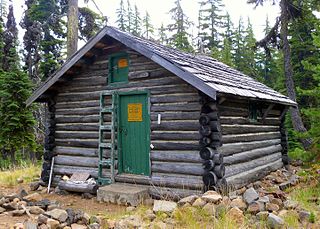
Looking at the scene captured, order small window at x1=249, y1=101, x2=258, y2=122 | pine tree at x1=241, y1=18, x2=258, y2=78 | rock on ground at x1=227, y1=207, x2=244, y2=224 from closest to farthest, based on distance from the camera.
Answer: rock on ground at x1=227, y1=207, x2=244, y2=224
small window at x1=249, y1=101, x2=258, y2=122
pine tree at x1=241, y1=18, x2=258, y2=78

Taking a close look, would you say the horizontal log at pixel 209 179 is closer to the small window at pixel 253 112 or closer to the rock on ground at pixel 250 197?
the rock on ground at pixel 250 197

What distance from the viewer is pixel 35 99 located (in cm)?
1001

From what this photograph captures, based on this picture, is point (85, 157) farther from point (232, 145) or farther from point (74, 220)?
point (232, 145)

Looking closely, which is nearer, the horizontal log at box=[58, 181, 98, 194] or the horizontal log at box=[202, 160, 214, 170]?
the horizontal log at box=[202, 160, 214, 170]

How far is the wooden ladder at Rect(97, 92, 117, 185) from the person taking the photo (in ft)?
29.4

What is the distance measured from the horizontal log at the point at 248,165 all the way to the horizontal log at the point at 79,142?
3872mm

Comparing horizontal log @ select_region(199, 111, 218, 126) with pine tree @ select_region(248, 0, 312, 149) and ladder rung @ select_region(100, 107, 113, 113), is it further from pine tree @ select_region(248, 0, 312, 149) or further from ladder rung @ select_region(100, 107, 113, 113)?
pine tree @ select_region(248, 0, 312, 149)

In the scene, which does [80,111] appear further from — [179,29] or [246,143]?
[179,29]

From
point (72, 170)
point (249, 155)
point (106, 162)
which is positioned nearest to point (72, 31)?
point (72, 170)

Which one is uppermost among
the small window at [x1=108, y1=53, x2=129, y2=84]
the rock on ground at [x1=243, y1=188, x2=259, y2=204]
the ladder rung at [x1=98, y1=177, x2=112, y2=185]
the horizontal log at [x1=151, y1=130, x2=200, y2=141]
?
the small window at [x1=108, y1=53, x2=129, y2=84]

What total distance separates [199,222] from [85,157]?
5.15 metres

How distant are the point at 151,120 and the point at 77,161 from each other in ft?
9.73

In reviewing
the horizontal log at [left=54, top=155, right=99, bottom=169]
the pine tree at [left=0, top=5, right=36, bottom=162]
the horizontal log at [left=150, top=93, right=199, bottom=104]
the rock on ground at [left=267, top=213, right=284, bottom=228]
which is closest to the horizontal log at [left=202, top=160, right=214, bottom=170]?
the horizontal log at [left=150, top=93, right=199, bottom=104]

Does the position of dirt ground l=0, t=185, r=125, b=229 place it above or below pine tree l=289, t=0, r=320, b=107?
below
